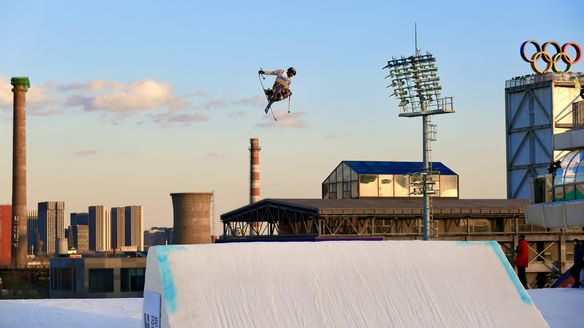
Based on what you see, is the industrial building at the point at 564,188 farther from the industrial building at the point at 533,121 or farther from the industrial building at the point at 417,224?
the industrial building at the point at 533,121

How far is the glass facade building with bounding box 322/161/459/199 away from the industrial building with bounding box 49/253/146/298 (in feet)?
88.7

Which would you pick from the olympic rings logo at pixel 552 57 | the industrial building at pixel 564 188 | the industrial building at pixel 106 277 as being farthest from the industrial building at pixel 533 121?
the industrial building at pixel 564 188

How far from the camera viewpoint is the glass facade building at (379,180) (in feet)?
339

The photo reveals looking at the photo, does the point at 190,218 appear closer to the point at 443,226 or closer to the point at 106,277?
the point at 106,277

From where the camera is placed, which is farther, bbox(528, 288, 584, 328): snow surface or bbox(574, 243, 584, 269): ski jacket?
bbox(574, 243, 584, 269): ski jacket

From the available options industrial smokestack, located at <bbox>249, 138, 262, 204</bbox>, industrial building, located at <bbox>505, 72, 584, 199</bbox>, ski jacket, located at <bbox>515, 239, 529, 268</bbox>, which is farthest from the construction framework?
ski jacket, located at <bbox>515, 239, 529, 268</bbox>

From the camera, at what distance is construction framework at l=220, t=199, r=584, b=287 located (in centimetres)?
8106

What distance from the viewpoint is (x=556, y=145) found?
44969mm

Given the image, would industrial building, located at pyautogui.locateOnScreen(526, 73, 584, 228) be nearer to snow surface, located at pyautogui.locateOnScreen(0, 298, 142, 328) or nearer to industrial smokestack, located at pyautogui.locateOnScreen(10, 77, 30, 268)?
snow surface, located at pyautogui.locateOnScreen(0, 298, 142, 328)

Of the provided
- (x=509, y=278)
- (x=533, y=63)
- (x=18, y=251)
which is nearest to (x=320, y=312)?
(x=509, y=278)

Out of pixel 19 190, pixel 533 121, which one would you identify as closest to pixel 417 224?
pixel 533 121

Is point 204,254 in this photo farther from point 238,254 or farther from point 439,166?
point 439,166

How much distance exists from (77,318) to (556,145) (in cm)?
2842

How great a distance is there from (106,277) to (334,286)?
71.0 m
